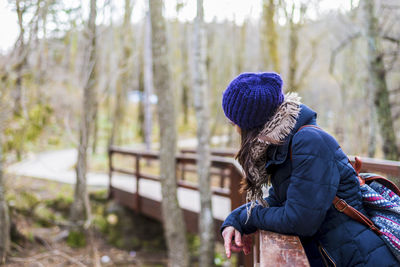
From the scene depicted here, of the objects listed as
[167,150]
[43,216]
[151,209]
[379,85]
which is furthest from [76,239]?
[379,85]

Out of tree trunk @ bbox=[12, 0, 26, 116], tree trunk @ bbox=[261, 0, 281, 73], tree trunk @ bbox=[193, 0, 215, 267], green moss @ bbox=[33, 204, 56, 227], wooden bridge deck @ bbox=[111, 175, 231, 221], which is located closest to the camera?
tree trunk @ bbox=[12, 0, 26, 116]

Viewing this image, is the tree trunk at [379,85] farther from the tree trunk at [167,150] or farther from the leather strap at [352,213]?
the leather strap at [352,213]

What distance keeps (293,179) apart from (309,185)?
0.06 meters

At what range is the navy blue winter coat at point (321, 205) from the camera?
1.10 m

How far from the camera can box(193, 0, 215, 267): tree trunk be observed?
5.55 m

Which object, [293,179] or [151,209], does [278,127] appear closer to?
[293,179]

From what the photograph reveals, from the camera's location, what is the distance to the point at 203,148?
5.73 m

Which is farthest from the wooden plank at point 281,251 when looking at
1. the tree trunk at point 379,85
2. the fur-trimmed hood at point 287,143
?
the tree trunk at point 379,85

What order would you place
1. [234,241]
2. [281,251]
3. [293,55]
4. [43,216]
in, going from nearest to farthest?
[281,251] → [234,241] → [43,216] → [293,55]

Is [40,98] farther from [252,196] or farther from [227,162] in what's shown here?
[252,196]

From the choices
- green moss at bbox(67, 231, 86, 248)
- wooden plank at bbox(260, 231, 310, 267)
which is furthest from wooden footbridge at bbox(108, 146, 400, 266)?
green moss at bbox(67, 231, 86, 248)

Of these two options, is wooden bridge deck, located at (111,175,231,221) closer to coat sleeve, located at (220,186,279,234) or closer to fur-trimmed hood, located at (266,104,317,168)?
coat sleeve, located at (220,186,279,234)

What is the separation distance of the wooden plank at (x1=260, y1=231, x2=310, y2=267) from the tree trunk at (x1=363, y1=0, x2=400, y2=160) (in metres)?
5.25

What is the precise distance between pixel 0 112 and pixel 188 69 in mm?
14941
